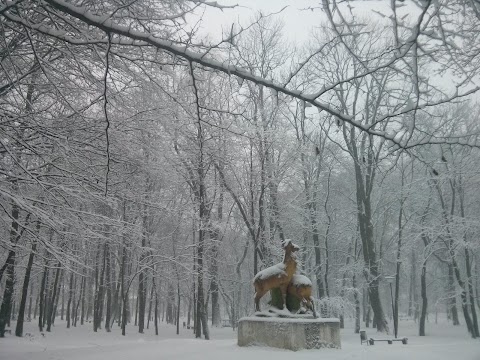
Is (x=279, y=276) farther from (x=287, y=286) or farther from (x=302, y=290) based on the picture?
(x=302, y=290)

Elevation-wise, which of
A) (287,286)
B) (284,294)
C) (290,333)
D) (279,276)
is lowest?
(290,333)

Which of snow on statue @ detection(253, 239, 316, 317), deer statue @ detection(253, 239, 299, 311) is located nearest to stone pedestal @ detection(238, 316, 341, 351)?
snow on statue @ detection(253, 239, 316, 317)

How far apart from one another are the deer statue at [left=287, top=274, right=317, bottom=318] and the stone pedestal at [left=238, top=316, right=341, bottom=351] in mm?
561

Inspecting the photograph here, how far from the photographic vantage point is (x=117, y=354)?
25.3ft

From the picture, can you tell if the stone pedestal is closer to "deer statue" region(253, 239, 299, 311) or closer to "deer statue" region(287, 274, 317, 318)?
"deer statue" region(287, 274, 317, 318)

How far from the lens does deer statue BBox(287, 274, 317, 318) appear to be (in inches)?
356

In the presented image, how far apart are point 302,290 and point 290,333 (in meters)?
1.19

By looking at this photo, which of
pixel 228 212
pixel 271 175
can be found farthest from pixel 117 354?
pixel 228 212

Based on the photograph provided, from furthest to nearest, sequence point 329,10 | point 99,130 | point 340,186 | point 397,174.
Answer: point 340,186, point 397,174, point 99,130, point 329,10

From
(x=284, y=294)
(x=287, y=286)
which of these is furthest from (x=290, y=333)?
(x=287, y=286)

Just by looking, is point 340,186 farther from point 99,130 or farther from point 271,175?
point 99,130

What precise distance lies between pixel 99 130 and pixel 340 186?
910 inches

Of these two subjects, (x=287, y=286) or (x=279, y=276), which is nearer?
(x=279, y=276)

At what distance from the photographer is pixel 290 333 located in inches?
319
